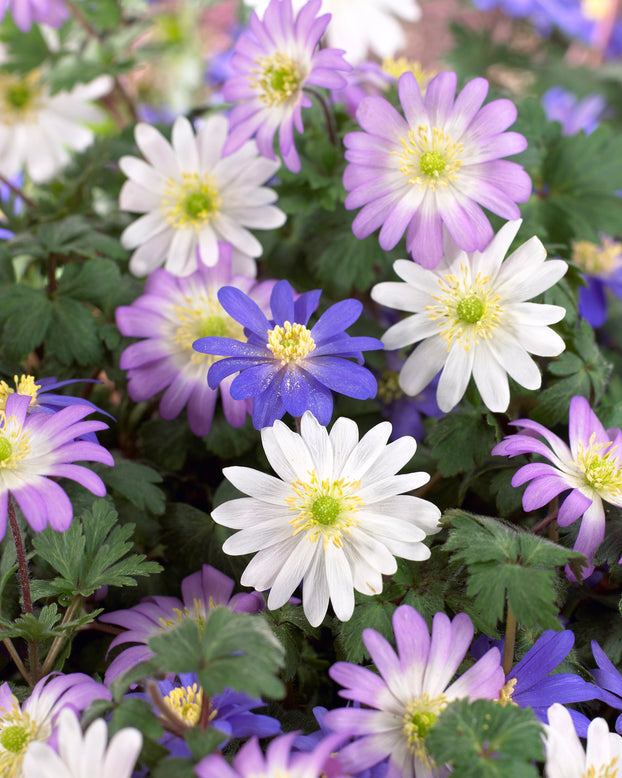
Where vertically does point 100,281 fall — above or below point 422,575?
above

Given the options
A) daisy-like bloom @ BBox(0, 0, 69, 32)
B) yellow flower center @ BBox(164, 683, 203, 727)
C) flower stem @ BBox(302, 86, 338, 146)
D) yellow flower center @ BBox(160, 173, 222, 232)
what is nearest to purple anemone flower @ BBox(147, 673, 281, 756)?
yellow flower center @ BBox(164, 683, 203, 727)

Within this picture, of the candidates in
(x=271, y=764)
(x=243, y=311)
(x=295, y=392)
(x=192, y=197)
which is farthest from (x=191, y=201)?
(x=271, y=764)

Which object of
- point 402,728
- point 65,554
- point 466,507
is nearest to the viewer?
point 402,728

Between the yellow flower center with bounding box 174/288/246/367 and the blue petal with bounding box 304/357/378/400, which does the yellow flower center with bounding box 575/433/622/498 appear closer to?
the blue petal with bounding box 304/357/378/400

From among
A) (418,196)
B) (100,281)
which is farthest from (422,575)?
(100,281)

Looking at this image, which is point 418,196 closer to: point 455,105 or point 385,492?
point 455,105

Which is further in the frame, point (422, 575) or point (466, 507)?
→ point (466, 507)

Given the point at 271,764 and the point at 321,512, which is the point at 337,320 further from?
the point at 271,764
